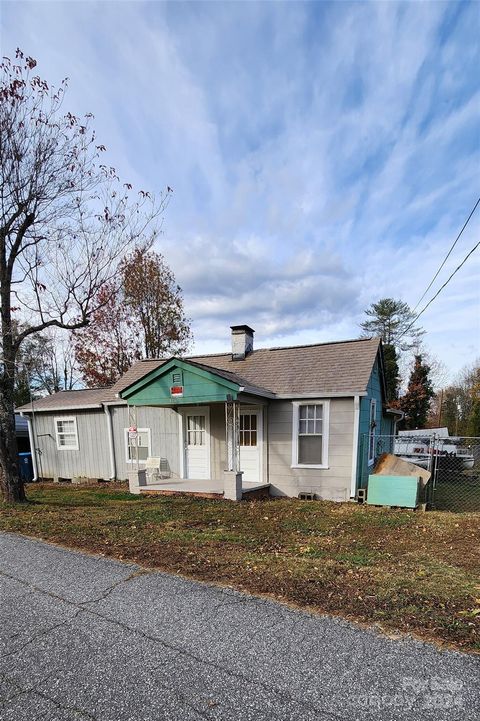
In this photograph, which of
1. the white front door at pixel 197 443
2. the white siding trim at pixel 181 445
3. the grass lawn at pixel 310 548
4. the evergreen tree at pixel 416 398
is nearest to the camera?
the grass lawn at pixel 310 548

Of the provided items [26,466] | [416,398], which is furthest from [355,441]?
[416,398]

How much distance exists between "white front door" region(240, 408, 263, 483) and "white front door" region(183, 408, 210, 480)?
107 cm

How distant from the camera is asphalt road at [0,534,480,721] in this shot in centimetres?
222

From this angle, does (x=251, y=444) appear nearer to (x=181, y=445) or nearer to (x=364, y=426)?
(x=181, y=445)

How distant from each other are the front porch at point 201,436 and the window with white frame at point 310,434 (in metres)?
0.89

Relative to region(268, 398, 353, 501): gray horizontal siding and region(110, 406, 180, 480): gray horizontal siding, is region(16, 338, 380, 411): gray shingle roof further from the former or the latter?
region(110, 406, 180, 480): gray horizontal siding

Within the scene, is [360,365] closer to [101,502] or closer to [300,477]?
[300,477]

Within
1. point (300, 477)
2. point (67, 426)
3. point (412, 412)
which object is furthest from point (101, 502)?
point (412, 412)

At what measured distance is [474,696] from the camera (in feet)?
7.49

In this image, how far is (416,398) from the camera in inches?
1087

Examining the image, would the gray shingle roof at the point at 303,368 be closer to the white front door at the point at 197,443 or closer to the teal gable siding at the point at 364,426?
the teal gable siding at the point at 364,426

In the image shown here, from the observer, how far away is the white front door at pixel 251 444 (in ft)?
33.8

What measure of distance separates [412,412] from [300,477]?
72.4 ft

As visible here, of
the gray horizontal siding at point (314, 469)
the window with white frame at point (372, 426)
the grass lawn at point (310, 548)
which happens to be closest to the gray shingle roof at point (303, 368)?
the gray horizontal siding at point (314, 469)
